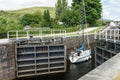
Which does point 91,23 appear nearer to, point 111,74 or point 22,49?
point 22,49

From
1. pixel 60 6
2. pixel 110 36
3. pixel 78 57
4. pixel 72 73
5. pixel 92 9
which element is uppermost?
pixel 60 6

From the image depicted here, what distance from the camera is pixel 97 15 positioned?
5691 cm

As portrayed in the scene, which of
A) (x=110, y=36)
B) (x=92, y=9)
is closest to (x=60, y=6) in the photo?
(x=92, y=9)

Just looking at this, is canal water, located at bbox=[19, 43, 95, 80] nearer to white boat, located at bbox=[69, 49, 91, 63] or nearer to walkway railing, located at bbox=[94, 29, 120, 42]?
white boat, located at bbox=[69, 49, 91, 63]

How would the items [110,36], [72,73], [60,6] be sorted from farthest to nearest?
1. [60,6]
2. [72,73]
3. [110,36]

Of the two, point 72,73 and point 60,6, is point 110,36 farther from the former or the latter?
point 60,6

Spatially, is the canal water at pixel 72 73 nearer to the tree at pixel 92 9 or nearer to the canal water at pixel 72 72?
the canal water at pixel 72 72

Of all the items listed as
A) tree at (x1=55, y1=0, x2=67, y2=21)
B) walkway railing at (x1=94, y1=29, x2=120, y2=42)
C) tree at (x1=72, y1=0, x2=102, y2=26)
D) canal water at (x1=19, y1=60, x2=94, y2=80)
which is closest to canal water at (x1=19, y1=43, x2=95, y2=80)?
canal water at (x1=19, y1=60, x2=94, y2=80)

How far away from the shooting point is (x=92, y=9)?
183ft

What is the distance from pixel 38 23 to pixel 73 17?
9237mm

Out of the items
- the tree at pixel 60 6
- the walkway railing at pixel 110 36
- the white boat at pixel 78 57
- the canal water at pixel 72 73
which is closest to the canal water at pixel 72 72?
the canal water at pixel 72 73

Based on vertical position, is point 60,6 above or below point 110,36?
above

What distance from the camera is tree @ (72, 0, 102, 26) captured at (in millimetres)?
55656

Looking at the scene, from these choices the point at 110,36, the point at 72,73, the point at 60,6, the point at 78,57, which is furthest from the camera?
the point at 60,6
